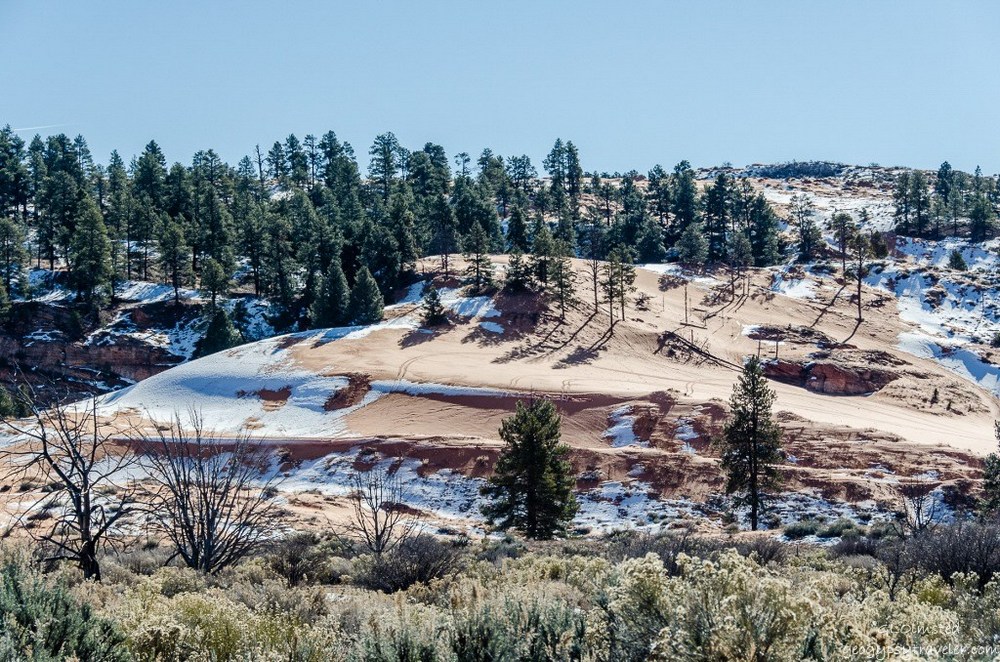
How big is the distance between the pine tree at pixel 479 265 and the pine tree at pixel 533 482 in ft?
123

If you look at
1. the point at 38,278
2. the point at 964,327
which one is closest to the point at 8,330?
the point at 38,278

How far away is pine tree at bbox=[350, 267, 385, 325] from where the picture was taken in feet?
205

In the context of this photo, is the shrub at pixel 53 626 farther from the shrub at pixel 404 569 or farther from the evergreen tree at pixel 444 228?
the evergreen tree at pixel 444 228

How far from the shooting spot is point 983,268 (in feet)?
→ 282

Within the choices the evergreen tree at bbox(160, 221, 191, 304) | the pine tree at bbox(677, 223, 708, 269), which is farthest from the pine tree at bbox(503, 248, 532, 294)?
the evergreen tree at bbox(160, 221, 191, 304)

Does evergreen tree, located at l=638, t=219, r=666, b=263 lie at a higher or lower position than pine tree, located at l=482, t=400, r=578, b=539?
higher

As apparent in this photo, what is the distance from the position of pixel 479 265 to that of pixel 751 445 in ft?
131

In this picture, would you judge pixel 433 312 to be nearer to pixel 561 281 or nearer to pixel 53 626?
pixel 561 281

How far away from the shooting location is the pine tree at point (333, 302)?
64.1 meters

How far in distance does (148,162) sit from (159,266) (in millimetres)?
16245

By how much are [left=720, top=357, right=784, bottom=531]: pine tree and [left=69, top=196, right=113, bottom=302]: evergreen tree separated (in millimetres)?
58531

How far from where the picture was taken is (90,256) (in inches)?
2756

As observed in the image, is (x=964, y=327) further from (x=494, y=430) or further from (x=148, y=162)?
(x=148, y=162)

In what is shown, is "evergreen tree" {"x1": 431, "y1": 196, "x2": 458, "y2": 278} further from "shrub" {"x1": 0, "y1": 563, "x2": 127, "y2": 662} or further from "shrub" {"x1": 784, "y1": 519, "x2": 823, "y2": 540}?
"shrub" {"x1": 0, "y1": 563, "x2": 127, "y2": 662}
